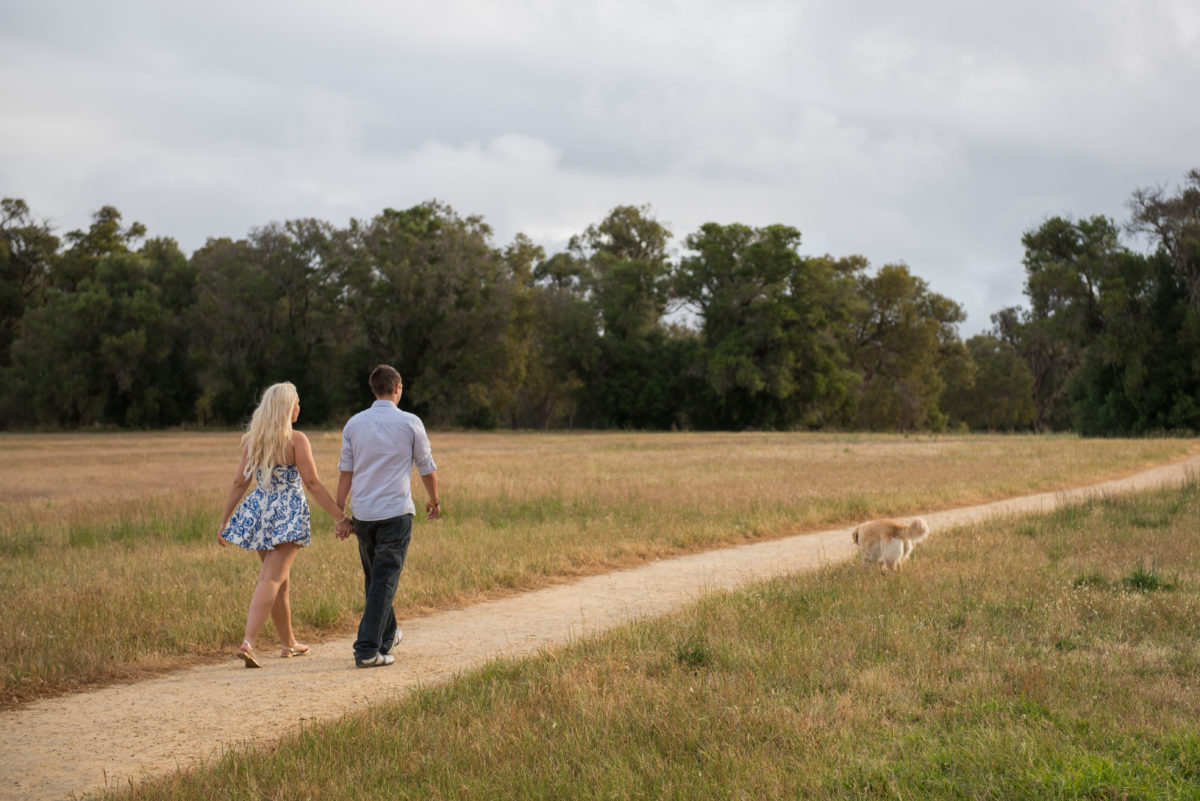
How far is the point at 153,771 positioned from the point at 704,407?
66238 mm

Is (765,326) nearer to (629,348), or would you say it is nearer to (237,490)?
(629,348)

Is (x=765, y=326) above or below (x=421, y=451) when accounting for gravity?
above

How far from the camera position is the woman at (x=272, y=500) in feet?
24.0

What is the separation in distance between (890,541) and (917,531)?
0.32 metres

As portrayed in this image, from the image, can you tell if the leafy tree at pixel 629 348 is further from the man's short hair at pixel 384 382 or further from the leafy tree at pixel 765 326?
the man's short hair at pixel 384 382

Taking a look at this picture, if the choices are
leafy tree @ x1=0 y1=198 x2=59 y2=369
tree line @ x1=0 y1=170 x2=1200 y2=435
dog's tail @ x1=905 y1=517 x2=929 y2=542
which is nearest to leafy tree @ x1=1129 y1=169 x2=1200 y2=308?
tree line @ x1=0 y1=170 x2=1200 y2=435

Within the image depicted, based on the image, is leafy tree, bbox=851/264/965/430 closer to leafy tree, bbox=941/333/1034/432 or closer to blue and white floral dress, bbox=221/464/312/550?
leafy tree, bbox=941/333/1034/432

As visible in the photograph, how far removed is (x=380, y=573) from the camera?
729cm

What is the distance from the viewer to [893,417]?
7462cm

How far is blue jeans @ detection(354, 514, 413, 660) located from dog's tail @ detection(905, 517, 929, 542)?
5722 mm

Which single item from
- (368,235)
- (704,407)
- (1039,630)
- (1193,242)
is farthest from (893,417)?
(1039,630)

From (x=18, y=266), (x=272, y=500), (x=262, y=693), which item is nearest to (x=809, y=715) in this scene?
(x=262, y=693)

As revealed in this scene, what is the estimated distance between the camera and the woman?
7.30 m

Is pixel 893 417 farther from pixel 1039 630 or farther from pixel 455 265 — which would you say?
pixel 1039 630
